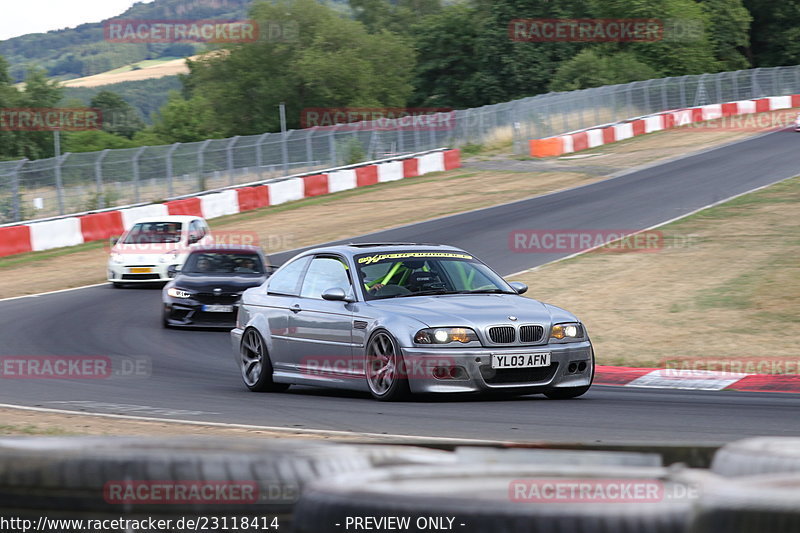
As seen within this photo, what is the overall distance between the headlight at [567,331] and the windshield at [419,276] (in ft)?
3.23

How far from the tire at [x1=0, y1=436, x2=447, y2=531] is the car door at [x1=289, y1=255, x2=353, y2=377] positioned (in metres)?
6.21

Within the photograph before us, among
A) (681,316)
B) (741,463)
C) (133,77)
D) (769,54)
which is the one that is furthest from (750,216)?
(133,77)

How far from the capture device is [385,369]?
30.3ft

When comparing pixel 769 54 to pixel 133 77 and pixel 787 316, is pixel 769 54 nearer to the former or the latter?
pixel 787 316

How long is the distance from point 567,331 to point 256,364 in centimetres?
324

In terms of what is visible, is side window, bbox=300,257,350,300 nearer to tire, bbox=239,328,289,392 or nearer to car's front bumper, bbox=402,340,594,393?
tire, bbox=239,328,289,392

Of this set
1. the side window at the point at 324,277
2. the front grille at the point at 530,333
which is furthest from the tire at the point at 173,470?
the side window at the point at 324,277

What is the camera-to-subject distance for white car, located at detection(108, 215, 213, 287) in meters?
21.9

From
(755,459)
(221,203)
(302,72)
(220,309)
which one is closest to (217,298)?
(220,309)

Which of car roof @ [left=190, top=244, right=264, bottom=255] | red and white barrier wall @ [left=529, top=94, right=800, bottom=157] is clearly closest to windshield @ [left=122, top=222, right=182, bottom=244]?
car roof @ [left=190, top=244, right=264, bottom=255]

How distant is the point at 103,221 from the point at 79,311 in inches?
457

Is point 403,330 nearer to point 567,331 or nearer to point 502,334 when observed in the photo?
point 502,334

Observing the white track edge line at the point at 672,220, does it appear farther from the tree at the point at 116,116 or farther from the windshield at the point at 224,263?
the tree at the point at 116,116

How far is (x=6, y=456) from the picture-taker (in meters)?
3.47
